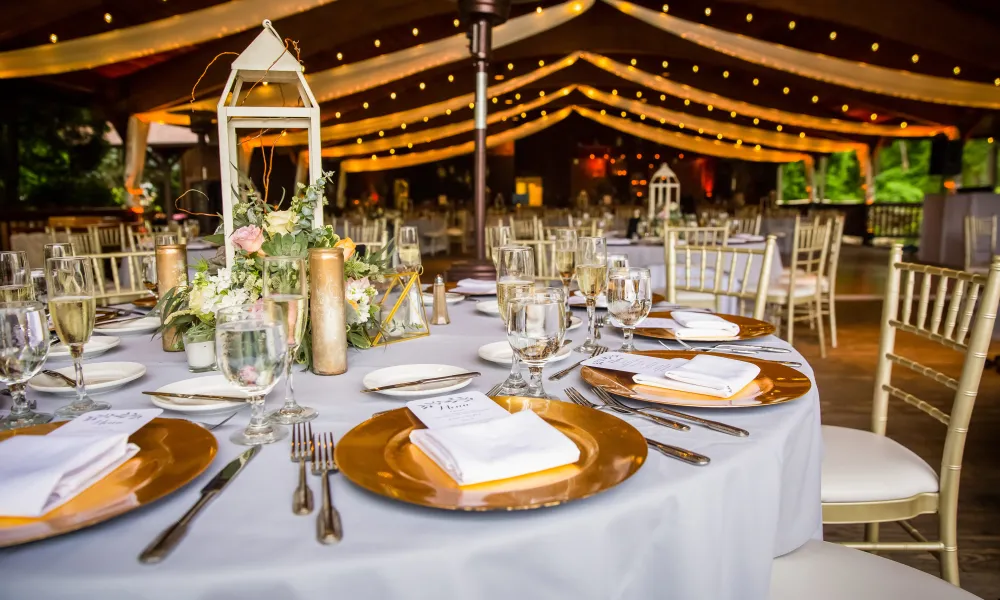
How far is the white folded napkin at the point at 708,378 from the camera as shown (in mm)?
1138

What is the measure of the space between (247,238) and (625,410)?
792 mm

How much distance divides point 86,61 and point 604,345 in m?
7.08

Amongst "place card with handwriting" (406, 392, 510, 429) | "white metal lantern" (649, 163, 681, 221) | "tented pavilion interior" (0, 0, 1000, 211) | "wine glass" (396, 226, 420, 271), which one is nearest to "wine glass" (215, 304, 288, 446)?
"place card with handwriting" (406, 392, 510, 429)

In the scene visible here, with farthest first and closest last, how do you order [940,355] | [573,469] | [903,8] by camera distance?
[903,8] < [940,355] < [573,469]

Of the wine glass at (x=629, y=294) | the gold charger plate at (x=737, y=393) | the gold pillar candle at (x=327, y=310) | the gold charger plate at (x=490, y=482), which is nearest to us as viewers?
the gold charger plate at (x=490, y=482)

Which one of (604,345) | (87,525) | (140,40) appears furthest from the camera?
(140,40)

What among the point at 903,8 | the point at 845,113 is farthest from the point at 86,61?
the point at 845,113

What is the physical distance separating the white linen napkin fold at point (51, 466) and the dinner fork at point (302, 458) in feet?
0.67

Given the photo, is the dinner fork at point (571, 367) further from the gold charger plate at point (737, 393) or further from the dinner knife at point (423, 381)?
the dinner knife at point (423, 381)

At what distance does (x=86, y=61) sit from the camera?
259 inches

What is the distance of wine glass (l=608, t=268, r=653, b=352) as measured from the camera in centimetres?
138

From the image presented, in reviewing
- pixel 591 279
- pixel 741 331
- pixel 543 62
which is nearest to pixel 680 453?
pixel 591 279

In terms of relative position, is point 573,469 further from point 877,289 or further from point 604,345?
point 877,289

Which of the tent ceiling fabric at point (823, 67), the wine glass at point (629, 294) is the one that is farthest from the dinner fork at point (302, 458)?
the tent ceiling fabric at point (823, 67)
